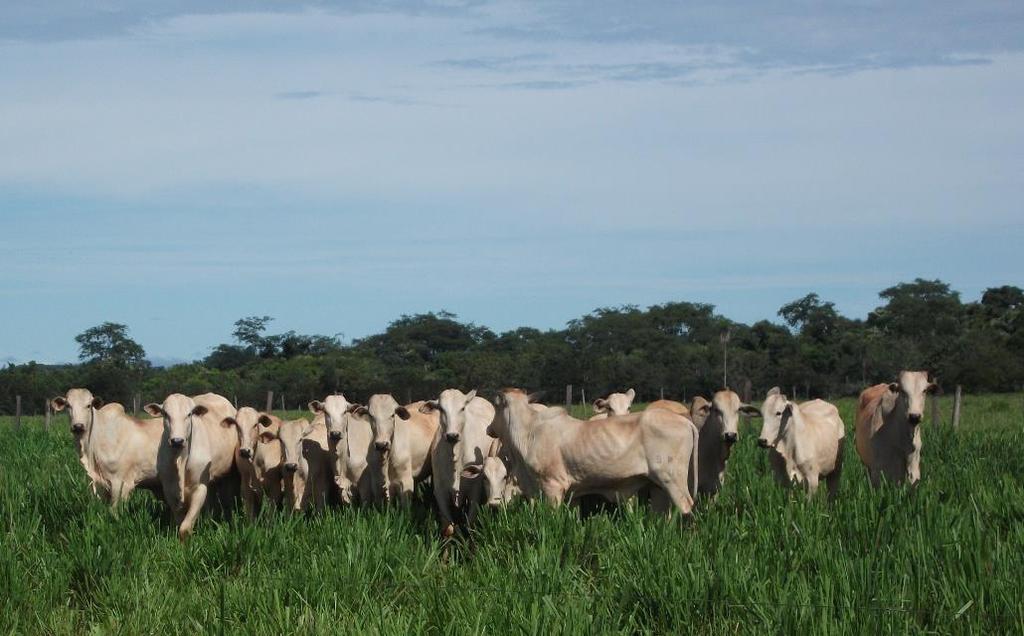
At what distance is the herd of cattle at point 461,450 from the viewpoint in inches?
436

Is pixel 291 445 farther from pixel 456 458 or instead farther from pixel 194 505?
pixel 456 458

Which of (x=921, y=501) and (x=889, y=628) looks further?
(x=921, y=501)

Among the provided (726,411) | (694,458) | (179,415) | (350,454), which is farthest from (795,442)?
(179,415)

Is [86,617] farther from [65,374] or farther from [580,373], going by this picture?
[65,374]

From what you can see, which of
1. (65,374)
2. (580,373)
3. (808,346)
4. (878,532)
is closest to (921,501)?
(878,532)

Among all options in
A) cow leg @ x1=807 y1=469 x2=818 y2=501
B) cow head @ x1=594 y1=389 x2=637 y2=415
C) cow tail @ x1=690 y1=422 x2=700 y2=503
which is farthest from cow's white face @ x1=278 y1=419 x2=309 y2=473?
cow leg @ x1=807 y1=469 x2=818 y2=501

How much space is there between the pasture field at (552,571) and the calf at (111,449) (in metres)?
0.95

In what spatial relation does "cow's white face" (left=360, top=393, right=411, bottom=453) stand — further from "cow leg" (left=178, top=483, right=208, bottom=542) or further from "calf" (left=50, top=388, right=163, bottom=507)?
"calf" (left=50, top=388, right=163, bottom=507)

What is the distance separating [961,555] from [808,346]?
176 feet

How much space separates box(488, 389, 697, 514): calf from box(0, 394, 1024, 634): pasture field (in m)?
0.31

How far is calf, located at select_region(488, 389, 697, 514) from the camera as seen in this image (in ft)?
36.0

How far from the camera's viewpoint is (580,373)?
49188mm

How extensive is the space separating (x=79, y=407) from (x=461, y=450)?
3926mm

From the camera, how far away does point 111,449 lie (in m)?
12.7
